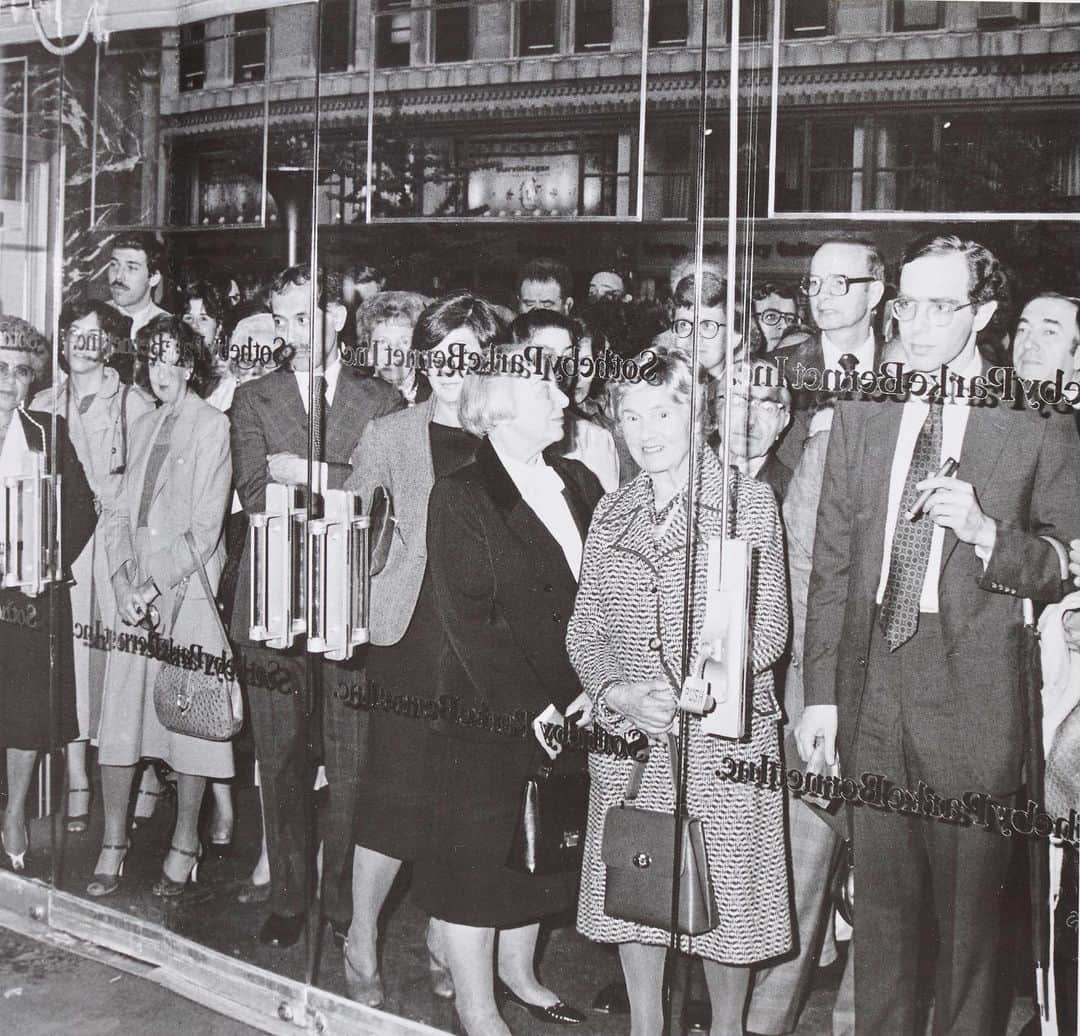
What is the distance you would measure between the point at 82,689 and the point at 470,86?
5.86 feet

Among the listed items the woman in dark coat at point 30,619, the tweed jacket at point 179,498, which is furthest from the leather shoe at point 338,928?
the woman in dark coat at point 30,619

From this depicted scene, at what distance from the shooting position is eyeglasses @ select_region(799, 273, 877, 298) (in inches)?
94.2

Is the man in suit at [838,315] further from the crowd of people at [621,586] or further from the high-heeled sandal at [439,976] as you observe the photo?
the high-heeled sandal at [439,976]

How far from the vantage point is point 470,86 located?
2.81 m

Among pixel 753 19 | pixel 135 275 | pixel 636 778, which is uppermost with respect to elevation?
pixel 753 19

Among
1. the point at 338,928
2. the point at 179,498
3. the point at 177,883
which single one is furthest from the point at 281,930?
the point at 179,498

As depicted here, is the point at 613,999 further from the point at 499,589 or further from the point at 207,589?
the point at 207,589

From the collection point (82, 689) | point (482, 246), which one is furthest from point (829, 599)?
point (82, 689)

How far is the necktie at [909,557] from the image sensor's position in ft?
7.91

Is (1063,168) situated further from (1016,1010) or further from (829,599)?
(1016,1010)

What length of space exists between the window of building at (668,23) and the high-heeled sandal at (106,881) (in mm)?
2236

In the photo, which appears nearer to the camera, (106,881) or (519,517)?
(519,517)

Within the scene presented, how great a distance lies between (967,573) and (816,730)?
1.25ft

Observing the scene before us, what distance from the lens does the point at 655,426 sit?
103 inches
